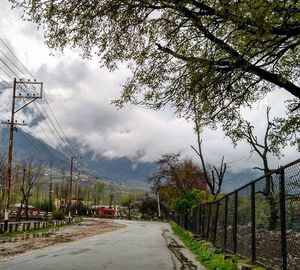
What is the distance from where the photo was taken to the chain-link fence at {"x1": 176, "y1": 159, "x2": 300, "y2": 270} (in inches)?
343

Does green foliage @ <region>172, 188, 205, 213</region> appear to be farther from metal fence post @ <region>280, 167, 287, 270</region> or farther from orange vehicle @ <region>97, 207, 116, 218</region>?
orange vehicle @ <region>97, 207, 116, 218</region>

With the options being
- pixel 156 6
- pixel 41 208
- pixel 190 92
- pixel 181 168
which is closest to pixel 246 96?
pixel 190 92

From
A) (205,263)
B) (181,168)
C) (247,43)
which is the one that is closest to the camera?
(247,43)

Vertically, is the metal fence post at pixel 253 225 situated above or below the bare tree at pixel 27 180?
below

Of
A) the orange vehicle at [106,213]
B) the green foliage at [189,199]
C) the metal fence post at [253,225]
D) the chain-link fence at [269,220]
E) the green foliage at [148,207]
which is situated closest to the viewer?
the chain-link fence at [269,220]

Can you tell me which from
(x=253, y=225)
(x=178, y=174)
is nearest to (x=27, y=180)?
(x=178, y=174)

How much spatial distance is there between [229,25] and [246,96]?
3312 millimetres

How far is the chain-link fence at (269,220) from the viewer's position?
8719mm

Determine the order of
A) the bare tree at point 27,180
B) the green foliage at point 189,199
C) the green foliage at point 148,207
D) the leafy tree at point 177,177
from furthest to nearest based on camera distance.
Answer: the green foliage at point 148,207 < the bare tree at point 27,180 < the leafy tree at point 177,177 < the green foliage at point 189,199

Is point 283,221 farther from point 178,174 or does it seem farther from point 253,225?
point 178,174

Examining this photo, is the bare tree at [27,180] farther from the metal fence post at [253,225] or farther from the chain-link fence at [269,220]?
the metal fence post at [253,225]

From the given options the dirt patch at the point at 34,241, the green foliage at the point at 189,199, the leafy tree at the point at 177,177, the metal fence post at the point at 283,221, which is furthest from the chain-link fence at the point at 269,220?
the leafy tree at the point at 177,177

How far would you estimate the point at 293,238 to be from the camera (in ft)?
28.9

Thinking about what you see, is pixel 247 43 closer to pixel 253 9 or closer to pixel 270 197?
pixel 253 9
